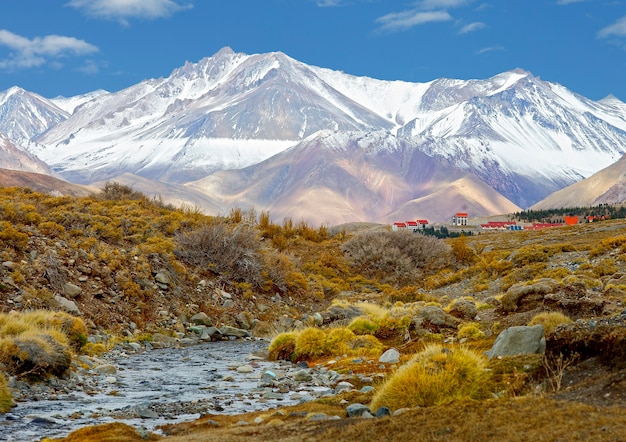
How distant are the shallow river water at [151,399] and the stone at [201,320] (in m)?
5.20

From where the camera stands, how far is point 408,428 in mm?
6109

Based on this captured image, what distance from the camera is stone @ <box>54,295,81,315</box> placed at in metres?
17.5

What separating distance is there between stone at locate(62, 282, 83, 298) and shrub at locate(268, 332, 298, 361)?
610cm

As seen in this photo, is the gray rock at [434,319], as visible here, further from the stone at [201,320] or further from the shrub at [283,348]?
the stone at [201,320]

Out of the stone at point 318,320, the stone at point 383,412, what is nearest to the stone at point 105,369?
the stone at point 383,412

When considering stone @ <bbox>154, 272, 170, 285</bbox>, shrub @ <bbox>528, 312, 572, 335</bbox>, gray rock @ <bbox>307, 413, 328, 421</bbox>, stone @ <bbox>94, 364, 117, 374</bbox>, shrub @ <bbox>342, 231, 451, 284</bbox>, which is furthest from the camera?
shrub @ <bbox>342, 231, 451, 284</bbox>

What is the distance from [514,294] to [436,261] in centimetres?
2108

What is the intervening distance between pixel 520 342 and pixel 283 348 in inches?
292

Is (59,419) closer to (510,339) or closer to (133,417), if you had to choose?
(133,417)

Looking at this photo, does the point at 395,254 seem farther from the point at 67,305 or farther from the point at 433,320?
the point at 67,305

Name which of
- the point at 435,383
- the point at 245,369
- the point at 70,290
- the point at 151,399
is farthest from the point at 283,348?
the point at 435,383

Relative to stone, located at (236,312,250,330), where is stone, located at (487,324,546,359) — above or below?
above

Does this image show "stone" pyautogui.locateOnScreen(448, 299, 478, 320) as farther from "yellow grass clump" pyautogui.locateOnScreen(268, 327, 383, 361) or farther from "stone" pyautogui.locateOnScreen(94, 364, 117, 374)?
"stone" pyautogui.locateOnScreen(94, 364, 117, 374)

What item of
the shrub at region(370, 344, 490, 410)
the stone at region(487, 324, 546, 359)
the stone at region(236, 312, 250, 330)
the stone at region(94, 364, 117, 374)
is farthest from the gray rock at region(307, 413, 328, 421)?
the stone at region(236, 312, 250, 330)
